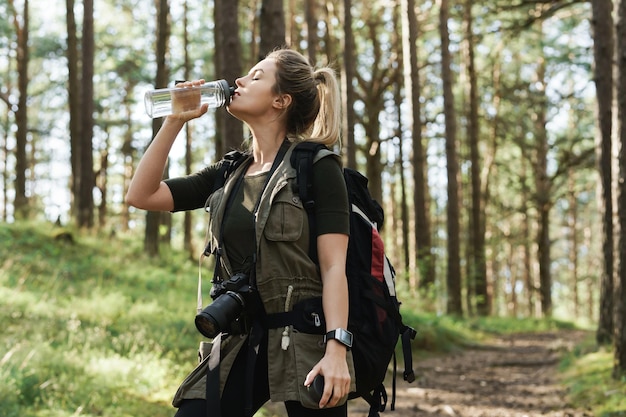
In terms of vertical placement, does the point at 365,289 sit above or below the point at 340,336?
above

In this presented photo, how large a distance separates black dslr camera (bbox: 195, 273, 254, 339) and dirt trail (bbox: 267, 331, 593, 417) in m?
4.26

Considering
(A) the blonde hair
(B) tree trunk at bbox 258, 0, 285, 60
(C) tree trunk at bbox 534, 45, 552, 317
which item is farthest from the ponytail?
(C) tree trunk at bbox 534, 45, 552, 317

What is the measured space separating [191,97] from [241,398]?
1.18 meters

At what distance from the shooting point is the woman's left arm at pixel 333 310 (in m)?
2.52

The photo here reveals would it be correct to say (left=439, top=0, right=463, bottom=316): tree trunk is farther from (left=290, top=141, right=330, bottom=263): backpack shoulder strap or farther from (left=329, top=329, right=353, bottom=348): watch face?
(left=329, top=329, right=353, bottom=348): watch face

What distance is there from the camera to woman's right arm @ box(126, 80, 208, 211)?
295cm

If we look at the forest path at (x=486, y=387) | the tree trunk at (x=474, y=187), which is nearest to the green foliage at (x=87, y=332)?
the forest path at (x=486, y=387)

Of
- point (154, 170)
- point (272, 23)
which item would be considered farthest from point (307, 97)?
point (272, 23)

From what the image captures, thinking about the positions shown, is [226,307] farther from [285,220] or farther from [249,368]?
[285,220]

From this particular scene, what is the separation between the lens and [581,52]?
1644 centimetres

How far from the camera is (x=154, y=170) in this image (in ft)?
9.80

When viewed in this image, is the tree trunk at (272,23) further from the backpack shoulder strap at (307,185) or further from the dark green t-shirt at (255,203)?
the backpack shoulder strap at (307,185)

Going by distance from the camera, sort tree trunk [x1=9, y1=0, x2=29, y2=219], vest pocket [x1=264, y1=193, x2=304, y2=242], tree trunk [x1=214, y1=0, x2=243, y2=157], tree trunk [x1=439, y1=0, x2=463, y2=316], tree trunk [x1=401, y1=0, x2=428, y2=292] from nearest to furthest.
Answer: vest pocket [x1=264, y1=193, x2=304, y2=242] → tree trunk [x1=214, y1=0, x2=243, y2=157] → tree trunk [x1=401, y1=0, x2=428, y2=292] → tree trunk [x1=439, y1=0, x2=463, y2=316] → tree trunk [x1=9, y1=0, x2=29, y2=219]

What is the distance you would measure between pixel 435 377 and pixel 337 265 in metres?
8.28
